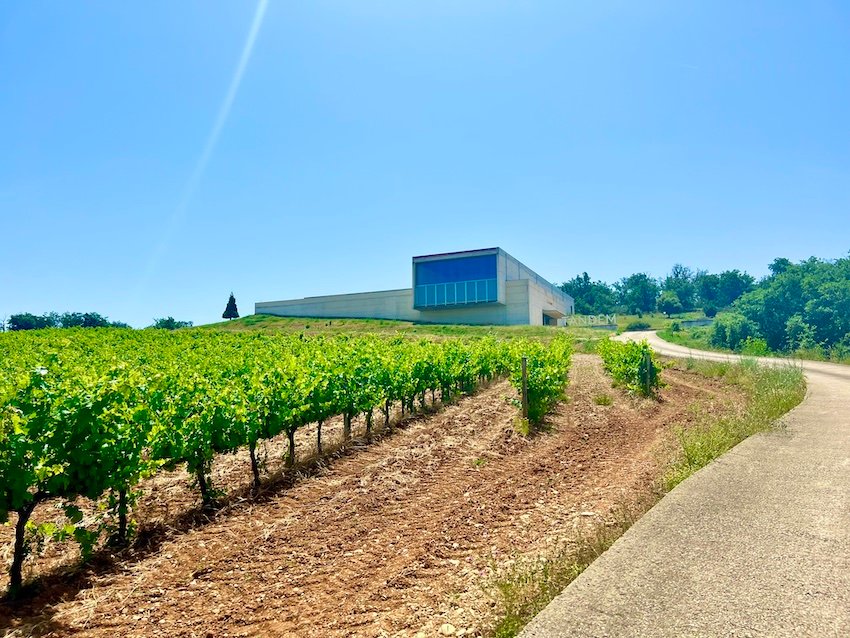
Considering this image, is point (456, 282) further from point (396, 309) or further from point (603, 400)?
point (603, 400)

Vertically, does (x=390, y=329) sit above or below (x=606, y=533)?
above

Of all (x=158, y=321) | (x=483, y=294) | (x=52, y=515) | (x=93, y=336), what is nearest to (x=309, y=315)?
(x=158, y=321)

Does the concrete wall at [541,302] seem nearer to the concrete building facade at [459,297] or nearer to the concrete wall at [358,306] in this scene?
the concrete building facade at [459,297]

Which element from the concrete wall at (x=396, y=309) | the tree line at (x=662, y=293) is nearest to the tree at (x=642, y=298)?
the tree line at (x=662, y=293)

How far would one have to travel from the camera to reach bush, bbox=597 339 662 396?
1520cm

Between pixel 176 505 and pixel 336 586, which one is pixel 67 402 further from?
pixel 336 586

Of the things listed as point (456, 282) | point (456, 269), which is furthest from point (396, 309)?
point (456, 269)

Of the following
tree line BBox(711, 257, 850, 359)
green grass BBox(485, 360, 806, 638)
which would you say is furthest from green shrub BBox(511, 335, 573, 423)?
tree line BBox(711, 257, 850, 359)

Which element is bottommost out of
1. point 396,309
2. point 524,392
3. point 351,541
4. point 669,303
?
point 351,541

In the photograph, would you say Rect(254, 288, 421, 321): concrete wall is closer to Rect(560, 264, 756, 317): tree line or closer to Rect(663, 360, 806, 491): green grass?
Rect(663, 360, 806, 491): green grass

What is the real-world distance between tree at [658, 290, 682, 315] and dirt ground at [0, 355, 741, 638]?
4395 inches

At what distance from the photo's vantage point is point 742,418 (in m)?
10.5

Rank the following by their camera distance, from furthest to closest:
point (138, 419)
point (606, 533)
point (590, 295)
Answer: point (590, 295) < point (138, 419) < point (606, 533)

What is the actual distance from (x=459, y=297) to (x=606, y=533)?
163 ft
